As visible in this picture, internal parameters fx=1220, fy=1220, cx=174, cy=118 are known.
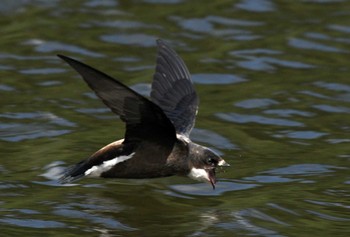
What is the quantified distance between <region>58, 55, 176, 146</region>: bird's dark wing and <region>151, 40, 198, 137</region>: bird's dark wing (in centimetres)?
74

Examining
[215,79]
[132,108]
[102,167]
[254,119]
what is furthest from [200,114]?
[132,108]

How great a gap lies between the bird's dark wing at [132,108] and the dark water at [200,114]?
0.53m

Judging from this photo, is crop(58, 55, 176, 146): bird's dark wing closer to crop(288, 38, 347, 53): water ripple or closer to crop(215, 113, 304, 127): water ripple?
crop(215, 113, 304, 127): water ripple

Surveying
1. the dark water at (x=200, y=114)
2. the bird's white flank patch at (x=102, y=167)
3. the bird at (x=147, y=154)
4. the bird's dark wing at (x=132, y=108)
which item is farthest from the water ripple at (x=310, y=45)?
the bird's white flank patch at (x=102, y=167)

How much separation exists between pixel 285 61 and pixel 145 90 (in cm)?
158

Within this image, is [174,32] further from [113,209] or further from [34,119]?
[113,209]

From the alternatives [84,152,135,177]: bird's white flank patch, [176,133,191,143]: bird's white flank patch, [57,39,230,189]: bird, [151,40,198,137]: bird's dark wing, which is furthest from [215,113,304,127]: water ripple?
[84,152,135,177]: bird's white flank patch

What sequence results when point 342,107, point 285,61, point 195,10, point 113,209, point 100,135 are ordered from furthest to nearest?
point 195,10 < point 285,61 < point 342,107 < point 100,135 < point 113,209

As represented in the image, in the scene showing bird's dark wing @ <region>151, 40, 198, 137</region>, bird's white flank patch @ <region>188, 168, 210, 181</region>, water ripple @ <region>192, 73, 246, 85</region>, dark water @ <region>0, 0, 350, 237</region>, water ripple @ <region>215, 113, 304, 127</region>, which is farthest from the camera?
water ripple @ <region>192, 73, 246, 85</region>

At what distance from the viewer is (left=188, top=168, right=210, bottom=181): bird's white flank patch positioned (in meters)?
8.23

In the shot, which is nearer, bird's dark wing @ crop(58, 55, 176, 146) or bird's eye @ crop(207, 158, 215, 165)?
bird's dark wing @ crop(58, 55, 176, 146)

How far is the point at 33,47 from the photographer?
39.2 feet

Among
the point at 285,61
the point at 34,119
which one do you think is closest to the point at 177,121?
the point at 34,119

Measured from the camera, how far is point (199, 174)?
827cm
